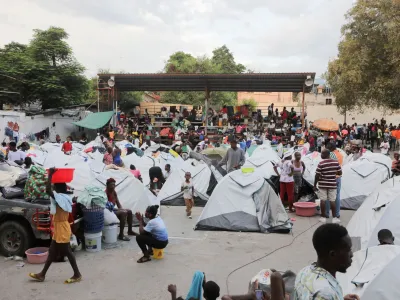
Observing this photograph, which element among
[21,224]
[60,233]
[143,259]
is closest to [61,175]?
[60,233]

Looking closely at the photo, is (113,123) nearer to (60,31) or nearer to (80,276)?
(60,31)

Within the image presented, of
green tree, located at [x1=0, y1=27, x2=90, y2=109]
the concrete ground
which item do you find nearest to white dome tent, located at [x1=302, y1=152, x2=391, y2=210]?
the concrete ground

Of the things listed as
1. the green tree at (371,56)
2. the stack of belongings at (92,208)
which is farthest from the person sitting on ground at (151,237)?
the green tree at (371,56)

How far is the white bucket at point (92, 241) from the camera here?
22.7 feet

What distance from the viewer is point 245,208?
842 centimetres

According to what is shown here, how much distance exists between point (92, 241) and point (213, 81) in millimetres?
19513

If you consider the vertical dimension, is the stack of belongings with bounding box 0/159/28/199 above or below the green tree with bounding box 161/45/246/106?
below

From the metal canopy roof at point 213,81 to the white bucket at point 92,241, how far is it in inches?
711

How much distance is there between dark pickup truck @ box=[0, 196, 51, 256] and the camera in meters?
6.45

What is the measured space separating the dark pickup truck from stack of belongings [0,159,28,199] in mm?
147

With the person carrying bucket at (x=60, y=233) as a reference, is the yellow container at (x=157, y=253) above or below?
below

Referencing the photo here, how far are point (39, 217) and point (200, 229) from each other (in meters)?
3.22

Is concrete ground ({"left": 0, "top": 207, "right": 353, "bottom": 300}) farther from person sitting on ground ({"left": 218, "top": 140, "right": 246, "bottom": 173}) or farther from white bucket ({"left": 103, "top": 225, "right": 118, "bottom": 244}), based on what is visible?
person sitting on ground ({"left": 218, "top": 140, "right": 246, "bottom": 173})

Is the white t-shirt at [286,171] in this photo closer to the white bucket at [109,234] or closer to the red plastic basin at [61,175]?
the white bucket at [109,234]
